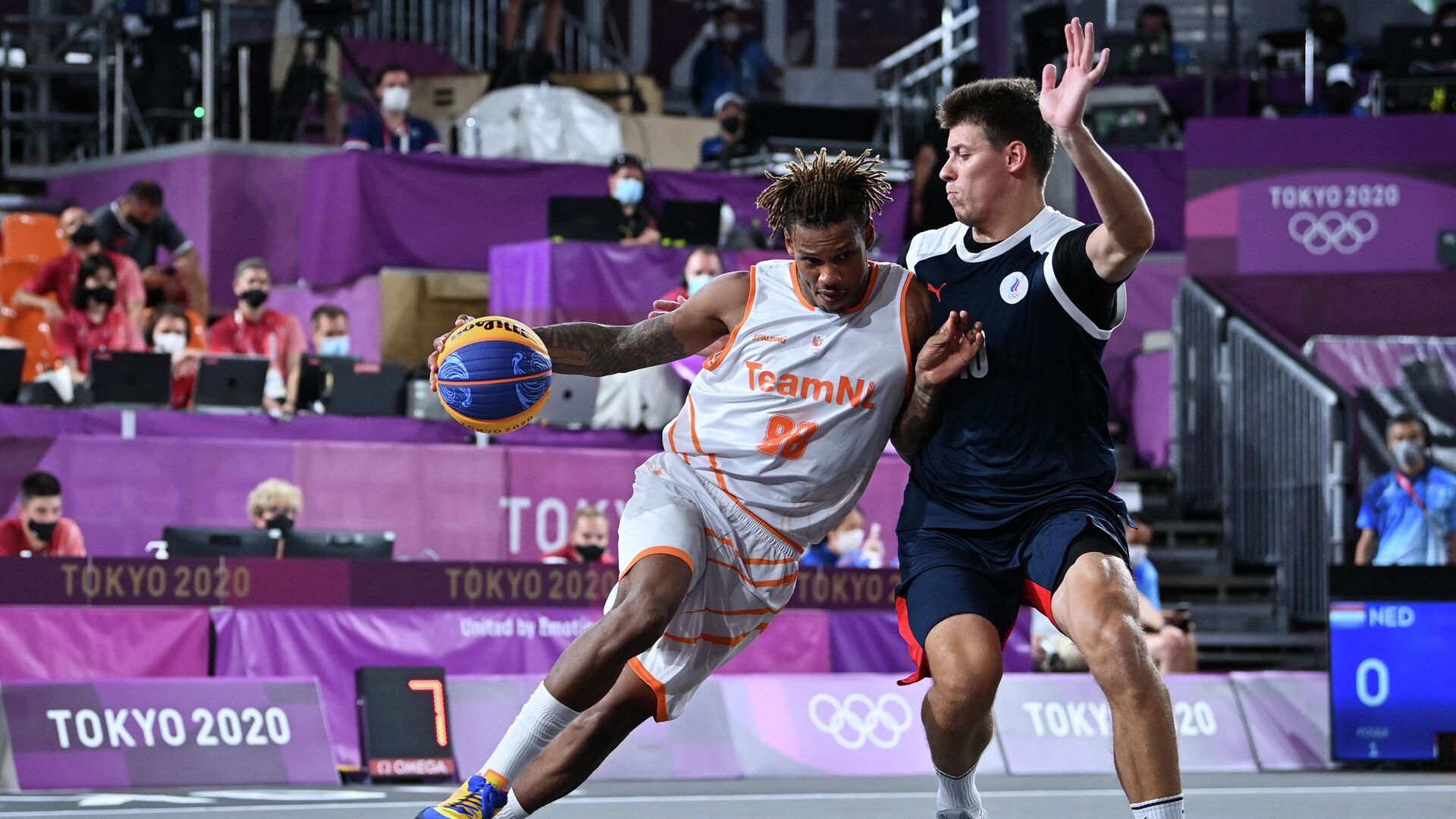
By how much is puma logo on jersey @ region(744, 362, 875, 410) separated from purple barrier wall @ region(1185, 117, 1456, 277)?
11986 millimetres

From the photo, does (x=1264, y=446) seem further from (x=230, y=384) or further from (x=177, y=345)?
(x=177, y=345)

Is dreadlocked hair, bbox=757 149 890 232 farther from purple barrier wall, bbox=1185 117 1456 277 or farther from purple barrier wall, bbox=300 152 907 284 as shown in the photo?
purple barrier wall, bbox=1185 117 1456 277

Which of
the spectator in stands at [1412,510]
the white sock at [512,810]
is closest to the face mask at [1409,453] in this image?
the spectator in stands at [1412,510]

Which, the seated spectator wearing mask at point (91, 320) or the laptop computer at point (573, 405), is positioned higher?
the seated spectator wearing mask at point (91, 320)

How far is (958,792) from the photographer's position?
5910 millimetres

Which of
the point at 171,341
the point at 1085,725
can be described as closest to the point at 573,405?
the point at 171,341

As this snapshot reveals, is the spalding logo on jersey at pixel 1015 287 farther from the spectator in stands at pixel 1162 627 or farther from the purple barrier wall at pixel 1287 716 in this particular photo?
the spectator in stands at pixel 1162 627

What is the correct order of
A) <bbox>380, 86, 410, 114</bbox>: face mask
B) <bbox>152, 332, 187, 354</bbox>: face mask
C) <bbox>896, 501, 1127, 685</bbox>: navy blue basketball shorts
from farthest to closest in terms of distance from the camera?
1. <bbox>380, 86, 410, 114</bbox>: face mask
2. <bbox>152, 332, 187, 354</bbox>: face mask
3. <bbox>896, 501, 1127, 685</bbox>: navy blue basketball shorts

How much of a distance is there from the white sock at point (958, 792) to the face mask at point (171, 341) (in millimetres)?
9203

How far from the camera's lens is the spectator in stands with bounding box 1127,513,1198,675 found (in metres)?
12.0

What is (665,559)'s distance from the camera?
560cm

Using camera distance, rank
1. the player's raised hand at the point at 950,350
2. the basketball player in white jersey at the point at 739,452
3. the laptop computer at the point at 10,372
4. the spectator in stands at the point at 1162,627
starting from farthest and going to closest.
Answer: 1. the laptop computer at the point at 10,372
2. the spectator in stands at the point at 1162,627
3. the basketball player in white jersey at the point at 739,452
4. the player's raised hand at the point at 950,350

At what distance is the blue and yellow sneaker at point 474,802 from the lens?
541cm

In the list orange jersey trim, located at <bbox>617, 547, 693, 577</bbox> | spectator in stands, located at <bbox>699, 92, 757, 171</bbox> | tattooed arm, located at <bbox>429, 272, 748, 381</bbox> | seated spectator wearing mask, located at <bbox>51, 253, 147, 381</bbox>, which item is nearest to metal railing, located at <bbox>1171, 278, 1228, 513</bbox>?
spectator in stands, located at <bbox>699, 92, 757, 171</bbox>
